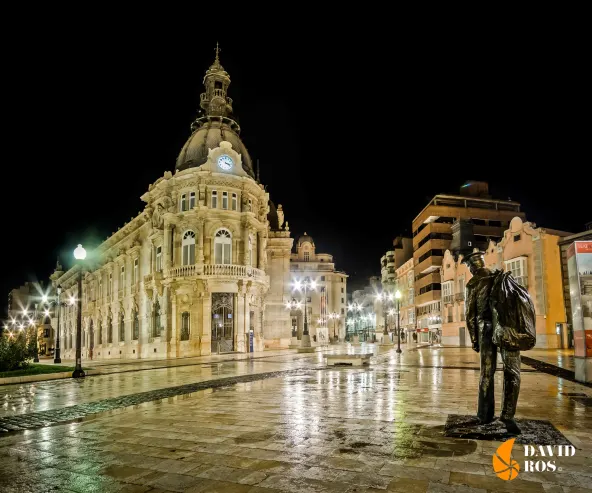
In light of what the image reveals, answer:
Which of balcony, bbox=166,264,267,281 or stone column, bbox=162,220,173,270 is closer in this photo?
balcony, bbox=166,264,267,281

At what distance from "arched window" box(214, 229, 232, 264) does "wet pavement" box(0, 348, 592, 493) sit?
28.2 metres

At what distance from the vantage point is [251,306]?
130ft

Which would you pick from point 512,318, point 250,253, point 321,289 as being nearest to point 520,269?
point 250,253

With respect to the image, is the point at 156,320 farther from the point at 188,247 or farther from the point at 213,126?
the point at 213,126

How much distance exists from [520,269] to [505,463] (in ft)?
127

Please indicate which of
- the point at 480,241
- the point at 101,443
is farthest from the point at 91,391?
the point at 480,241

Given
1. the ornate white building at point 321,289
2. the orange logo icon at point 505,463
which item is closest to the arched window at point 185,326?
the orange logo icon at point 505,463

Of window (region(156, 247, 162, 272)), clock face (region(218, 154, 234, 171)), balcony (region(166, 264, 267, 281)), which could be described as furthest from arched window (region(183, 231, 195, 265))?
clock face (region(218, 154, 234, 171))

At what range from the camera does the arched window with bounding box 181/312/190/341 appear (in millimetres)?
38094

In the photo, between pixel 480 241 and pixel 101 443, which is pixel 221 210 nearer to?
pixel 101 443

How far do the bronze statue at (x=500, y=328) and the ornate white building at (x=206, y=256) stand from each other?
31.4 meters

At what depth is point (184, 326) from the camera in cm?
3834

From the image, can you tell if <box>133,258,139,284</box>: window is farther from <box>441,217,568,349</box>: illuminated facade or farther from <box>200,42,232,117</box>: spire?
<box>441,217,568,349</box>: illuminated facade

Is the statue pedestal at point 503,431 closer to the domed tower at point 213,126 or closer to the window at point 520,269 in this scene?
the window at point 520,269
